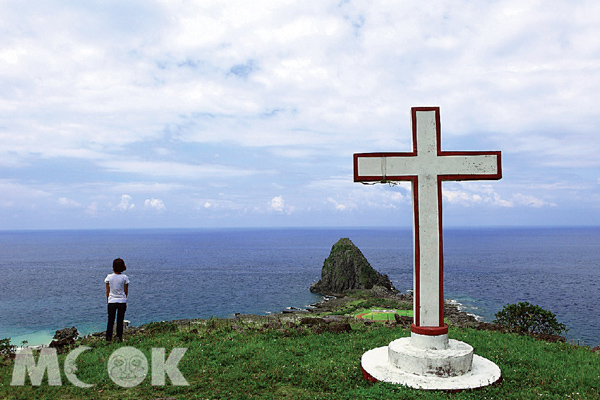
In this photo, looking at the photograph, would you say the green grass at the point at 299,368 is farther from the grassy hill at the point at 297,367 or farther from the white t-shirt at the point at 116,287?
the white t-shirt at the point at 116,287

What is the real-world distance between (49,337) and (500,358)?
143 ft

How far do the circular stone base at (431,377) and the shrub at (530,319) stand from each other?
8.16m

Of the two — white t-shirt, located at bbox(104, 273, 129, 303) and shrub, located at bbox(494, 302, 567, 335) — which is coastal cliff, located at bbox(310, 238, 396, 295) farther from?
white t-shirt, located at bbox(104, 273, 129, 303)

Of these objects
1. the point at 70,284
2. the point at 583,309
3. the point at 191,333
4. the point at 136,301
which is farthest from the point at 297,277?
the point at 191,333

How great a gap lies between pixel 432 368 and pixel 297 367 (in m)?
2.88

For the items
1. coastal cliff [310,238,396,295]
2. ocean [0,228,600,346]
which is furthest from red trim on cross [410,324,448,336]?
coastal cliff [310,238,396,295]

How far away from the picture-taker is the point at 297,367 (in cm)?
905

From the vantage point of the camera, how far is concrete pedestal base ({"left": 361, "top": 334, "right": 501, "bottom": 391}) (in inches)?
311

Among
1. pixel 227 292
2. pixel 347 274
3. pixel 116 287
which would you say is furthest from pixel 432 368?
pixel 227 292

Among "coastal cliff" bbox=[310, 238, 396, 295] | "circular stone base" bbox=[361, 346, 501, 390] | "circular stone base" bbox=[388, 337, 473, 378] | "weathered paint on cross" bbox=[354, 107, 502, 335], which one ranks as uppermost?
"weathered paint on cross" bbox=[354, 107, 502, 335]

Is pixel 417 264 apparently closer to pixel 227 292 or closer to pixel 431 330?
pixel 431 330

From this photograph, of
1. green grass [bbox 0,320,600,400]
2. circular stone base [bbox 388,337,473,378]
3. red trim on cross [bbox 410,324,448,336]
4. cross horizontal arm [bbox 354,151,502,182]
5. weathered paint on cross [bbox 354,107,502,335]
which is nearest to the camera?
green grass [bbox 0,320,600,400]

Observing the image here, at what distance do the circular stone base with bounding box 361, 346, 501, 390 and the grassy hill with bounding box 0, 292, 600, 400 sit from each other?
193mm

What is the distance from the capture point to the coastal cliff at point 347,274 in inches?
2498
